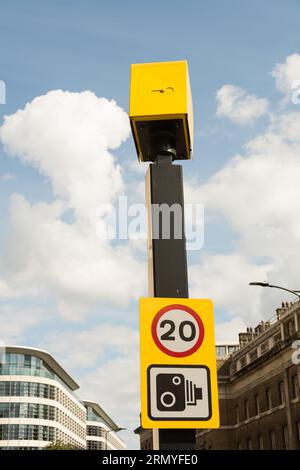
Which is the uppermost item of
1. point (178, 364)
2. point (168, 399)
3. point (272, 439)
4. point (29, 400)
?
point (29, 400)

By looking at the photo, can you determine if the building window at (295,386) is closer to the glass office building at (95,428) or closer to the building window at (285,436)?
the building window at (285,436)

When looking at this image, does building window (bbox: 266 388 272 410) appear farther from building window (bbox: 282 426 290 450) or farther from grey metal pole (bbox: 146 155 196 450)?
grey metal pole (bbox: 146 155 196 450)

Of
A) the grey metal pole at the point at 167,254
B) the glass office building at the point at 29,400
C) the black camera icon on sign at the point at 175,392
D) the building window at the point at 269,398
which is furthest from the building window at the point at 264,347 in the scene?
the black camera icon on sign at the point at 175,392

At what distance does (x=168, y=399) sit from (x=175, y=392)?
0.24ft

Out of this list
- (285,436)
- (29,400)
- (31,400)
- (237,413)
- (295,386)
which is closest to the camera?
(295,386)

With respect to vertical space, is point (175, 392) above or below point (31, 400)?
below

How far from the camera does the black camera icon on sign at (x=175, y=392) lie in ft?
14.0

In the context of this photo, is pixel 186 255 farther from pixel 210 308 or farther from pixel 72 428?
pixel 72 428

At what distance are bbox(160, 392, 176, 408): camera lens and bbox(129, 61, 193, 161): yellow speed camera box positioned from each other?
203cm

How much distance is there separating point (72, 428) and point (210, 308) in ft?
426

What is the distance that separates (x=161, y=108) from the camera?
5055 millimetres

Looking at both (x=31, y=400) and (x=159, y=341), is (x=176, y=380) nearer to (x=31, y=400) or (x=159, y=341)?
(x=159, y=341)

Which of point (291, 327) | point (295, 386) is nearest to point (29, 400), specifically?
point (295, 386)

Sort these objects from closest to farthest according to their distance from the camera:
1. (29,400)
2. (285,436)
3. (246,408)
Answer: (285,436)
(246,408)
(29,400)
